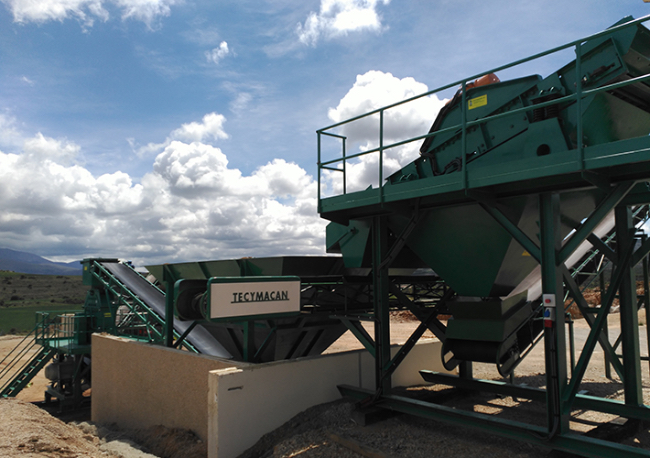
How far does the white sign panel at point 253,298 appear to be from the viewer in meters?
7.12

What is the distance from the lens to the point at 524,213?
6516 millimetres

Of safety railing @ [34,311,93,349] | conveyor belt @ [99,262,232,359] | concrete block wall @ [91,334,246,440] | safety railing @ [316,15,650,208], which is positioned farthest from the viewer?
safety railing @ [34,311,93,349]

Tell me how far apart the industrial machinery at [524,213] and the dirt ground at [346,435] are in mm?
315

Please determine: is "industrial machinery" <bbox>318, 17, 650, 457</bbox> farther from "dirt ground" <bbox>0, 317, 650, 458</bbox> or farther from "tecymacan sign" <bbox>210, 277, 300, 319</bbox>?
"tecymacan sign" <bbox>210, 277, 300, 319</bbox>

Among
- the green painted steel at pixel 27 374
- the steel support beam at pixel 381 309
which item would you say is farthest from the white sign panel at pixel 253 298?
the green painted steel at pixel 27 374

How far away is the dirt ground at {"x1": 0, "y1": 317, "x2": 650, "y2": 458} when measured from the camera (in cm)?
619

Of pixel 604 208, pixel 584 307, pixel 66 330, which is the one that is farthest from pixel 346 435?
pixel 66 330

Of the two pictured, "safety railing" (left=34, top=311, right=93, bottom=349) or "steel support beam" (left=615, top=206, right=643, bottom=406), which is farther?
"safety railing" (left=34, top=311, right=93, bottom=349)

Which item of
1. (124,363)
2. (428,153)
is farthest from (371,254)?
(124,363)

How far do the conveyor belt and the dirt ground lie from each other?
301 cm

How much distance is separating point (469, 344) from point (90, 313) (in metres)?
15.2

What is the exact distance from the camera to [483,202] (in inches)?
247

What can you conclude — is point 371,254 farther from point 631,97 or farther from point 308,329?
point 631,97

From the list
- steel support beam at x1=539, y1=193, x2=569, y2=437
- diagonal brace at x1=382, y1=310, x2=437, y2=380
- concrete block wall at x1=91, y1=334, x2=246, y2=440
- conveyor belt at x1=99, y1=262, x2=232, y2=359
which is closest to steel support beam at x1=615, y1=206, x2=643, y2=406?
steel support beam at x1=539, y1=193, x2=569, y2=437
